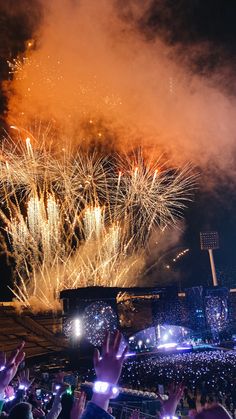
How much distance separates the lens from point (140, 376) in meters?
9.96

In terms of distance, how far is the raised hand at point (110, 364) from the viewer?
1.85 m

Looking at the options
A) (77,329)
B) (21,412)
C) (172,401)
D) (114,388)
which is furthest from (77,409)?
(77,329)

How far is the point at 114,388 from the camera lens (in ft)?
6.09

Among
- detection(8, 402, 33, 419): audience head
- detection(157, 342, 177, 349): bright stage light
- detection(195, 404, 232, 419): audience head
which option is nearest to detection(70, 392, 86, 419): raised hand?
detection(8, 402, 33, 419): audience head

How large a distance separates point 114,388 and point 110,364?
0.12 meters

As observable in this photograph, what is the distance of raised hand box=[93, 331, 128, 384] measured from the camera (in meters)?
1.85

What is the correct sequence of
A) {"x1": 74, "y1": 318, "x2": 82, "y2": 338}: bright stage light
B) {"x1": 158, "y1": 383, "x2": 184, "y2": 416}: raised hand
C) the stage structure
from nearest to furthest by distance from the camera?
{"x1": 158, "y1": 383, "x2": 184, "y2": 416}: raised hand, {"x1": 74, "y1": 318, "x2": 82, "y2": 338}: bright stage light, the stage structure

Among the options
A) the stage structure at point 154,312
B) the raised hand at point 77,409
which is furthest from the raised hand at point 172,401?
the stage structure at point 154,312

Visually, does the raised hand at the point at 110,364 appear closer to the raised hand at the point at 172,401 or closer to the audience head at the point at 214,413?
the audience head at the point at 214,413

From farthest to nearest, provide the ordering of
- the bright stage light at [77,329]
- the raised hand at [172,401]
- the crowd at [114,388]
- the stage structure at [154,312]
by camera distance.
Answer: the stage structure at [154,312] < the bright stage light at [77,329] < the raised hand at [172,401] < the crowd at [114,388]

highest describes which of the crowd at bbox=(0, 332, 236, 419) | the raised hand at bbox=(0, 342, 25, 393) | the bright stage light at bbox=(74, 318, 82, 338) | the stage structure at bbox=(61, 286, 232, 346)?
the stage structure at bbox=(61, 286, 232, 346)

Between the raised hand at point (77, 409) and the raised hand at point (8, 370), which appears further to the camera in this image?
the raised hand at point (77, 409)

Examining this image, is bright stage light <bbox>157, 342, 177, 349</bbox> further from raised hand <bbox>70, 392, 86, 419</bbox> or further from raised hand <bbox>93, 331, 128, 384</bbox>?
raised hand <bbox>93, 331, 128, 384</bbox>

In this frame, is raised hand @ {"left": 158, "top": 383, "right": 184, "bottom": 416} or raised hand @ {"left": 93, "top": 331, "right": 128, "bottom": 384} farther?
raised hand @ {"left": 158, "top": 383, "right": 184, "bottom": 416}
